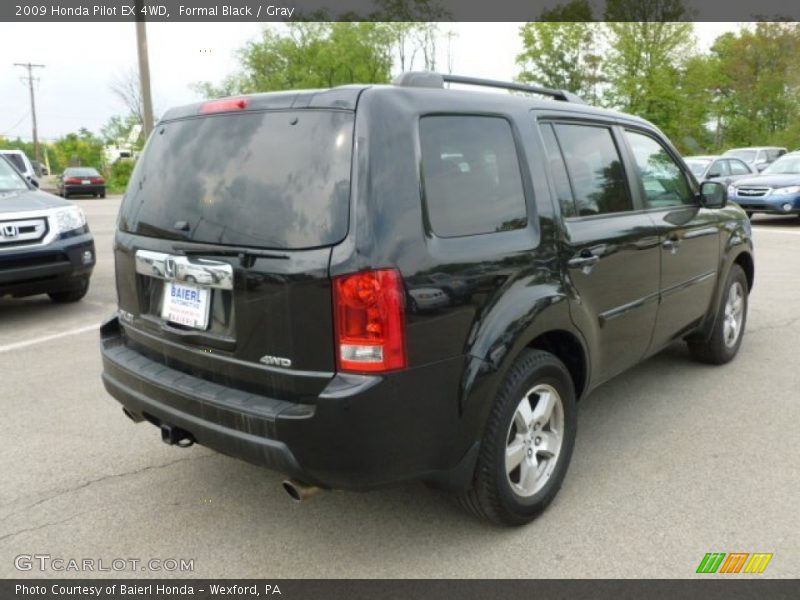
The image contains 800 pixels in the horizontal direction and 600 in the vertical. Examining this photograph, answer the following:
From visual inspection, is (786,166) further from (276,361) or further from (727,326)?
(276,361)

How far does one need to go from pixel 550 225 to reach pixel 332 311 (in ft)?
3.88

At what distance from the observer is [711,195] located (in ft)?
14.7

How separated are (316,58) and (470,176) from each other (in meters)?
44.9

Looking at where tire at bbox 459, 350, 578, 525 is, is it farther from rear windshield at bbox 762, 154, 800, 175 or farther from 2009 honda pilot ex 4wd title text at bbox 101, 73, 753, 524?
rear windshield at bbox 762, 154, 800, 175

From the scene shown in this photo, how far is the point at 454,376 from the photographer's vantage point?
8.14 feet

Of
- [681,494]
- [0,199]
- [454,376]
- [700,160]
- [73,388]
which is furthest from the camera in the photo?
[700,160]

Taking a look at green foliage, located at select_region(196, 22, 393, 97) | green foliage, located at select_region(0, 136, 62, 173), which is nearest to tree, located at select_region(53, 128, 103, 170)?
green foliage, located at select_region(196, 22, 393, 97)

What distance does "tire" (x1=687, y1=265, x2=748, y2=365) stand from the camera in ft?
16.0

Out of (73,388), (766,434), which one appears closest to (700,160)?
(766,434)

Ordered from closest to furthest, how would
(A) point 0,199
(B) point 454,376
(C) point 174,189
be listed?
(B) point 454,376
(C) point 174,189
(A) point 0,199

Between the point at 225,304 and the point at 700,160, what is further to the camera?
the point at 700,160

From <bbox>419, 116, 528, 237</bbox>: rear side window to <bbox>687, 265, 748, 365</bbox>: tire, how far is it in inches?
105

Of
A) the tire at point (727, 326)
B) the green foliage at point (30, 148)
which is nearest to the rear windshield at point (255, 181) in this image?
the tire at point (727, 326)
